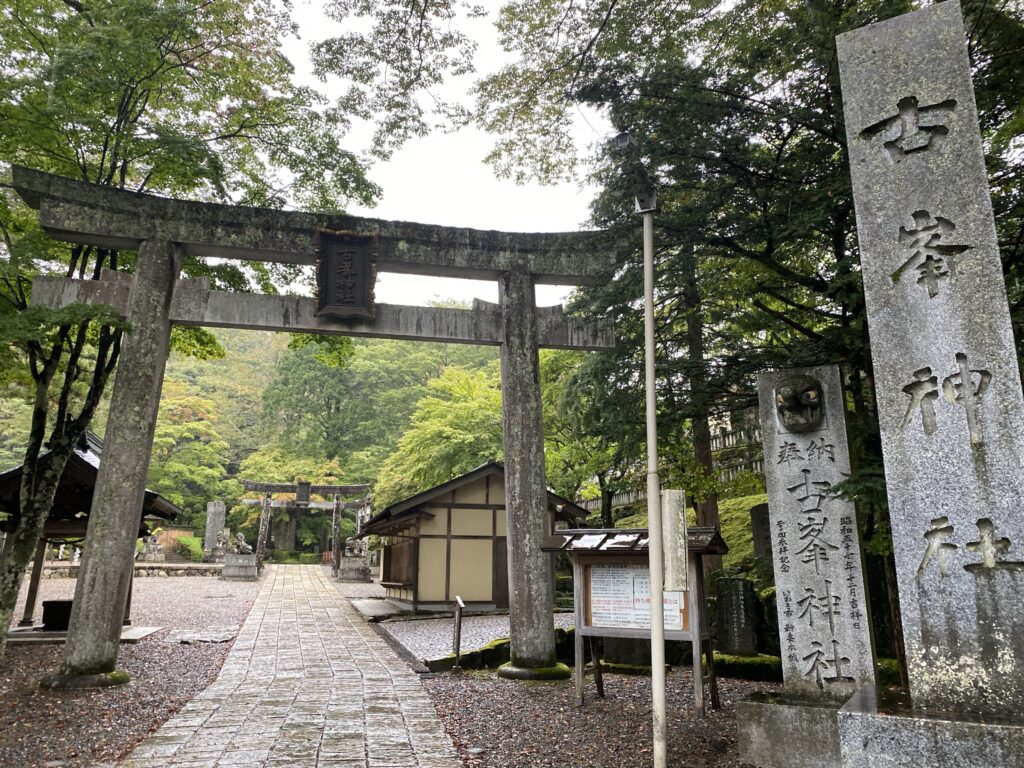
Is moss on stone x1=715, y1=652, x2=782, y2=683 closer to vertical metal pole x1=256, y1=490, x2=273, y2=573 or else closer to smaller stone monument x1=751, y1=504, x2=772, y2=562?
smaller stone monument x1=751, y1=504, x2=772, y2=562

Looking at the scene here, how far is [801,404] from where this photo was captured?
228 inches

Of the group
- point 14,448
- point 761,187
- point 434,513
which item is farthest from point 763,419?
point 14,448

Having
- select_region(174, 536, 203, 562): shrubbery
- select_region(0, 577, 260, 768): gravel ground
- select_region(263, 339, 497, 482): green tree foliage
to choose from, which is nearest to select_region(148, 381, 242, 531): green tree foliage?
select_region(174, 536, 203, 562): shrubbery

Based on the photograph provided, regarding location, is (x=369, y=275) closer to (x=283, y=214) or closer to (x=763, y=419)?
(x=283, y=214)

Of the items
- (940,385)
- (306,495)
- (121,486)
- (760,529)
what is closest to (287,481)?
(306,495)

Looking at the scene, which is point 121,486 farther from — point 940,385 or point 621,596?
point 940,385

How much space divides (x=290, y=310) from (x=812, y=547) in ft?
23.5

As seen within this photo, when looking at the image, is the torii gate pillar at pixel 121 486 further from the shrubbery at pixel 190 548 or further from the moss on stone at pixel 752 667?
the shrubbery at pixel 190 548

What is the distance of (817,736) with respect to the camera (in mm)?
4715

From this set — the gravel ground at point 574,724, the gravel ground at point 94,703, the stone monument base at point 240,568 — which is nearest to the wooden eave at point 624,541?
the gravel ground at point 574,724

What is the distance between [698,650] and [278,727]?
4054mm

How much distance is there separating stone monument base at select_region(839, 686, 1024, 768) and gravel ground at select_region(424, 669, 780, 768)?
1.88 m

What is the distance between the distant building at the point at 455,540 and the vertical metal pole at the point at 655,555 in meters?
11.8

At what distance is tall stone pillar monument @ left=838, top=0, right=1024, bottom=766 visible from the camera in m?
3.44
